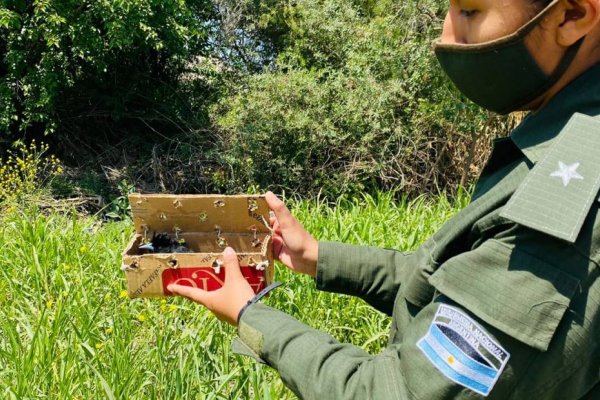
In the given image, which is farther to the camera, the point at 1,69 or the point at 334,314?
the point at 1,69

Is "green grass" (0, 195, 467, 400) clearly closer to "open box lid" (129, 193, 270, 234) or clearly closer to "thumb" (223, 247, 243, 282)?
"open box lid" (129, 193, 270, 234)

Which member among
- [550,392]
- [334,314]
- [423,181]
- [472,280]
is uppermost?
[472,280]

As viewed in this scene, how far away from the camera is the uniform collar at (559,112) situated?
92 centimetres

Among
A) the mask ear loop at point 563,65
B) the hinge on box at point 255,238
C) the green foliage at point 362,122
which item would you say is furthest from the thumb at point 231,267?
the green foliage at point 362,122

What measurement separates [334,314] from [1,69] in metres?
7.22

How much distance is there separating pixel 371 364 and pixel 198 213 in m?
1.06

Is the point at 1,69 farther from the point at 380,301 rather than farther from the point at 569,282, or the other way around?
the point at 569,282

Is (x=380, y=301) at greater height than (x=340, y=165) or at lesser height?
greater

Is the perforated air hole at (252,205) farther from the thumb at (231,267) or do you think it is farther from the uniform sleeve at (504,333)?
the uniform sleeve at (504,333)

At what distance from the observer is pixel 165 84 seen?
9.09 metres

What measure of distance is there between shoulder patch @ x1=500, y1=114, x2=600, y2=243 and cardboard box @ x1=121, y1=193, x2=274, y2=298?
89 centimetres

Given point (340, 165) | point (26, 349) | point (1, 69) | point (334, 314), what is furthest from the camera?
point (1, 69)

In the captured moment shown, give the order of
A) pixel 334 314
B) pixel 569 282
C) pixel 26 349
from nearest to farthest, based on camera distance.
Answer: pixel 569 282
pixel 26 349
pixel 334 314

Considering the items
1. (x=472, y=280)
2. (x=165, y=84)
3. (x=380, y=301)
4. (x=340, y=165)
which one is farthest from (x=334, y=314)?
(x=165, y=84)
